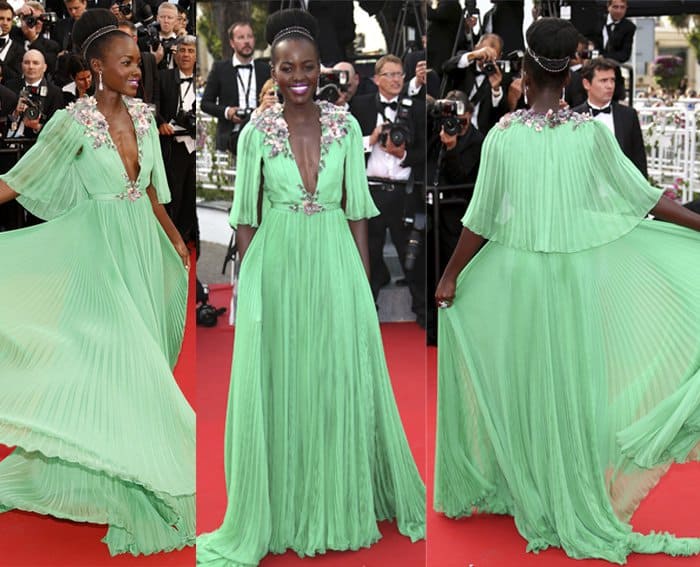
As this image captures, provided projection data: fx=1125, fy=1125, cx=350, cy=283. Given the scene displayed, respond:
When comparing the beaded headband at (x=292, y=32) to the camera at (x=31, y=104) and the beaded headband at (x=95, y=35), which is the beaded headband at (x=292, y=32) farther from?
the camera at (x=31, y=104)

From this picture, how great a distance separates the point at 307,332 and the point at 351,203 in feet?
1.47

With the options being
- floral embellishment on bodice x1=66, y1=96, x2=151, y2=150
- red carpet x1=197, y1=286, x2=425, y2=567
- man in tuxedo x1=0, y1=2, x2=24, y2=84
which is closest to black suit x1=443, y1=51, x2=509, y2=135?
red carpet x1=197, y1=286, x2=425, y2=567

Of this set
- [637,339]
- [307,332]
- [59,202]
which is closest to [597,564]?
[637,339]

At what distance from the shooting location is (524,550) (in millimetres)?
4285

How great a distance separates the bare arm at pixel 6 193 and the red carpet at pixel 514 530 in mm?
1712

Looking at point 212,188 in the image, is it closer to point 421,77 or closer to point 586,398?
point 421,77

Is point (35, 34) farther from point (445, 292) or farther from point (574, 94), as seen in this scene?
point (574, 94)

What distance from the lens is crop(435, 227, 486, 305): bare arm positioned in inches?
172

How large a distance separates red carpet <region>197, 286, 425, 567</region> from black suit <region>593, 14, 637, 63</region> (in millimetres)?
1413

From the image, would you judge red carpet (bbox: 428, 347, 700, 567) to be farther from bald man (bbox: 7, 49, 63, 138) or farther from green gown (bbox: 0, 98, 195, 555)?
bald man (bbox: 7, 49, 63, 138)

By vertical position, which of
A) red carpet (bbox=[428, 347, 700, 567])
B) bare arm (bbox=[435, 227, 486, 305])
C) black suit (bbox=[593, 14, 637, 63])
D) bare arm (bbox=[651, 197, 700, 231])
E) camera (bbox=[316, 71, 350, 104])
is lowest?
red carpet (bbox=[428, 347, 700, 567])

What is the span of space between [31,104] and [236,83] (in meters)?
1.02

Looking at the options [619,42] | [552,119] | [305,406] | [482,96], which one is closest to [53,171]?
[305,406]

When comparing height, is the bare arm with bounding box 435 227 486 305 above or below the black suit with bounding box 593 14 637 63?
below
